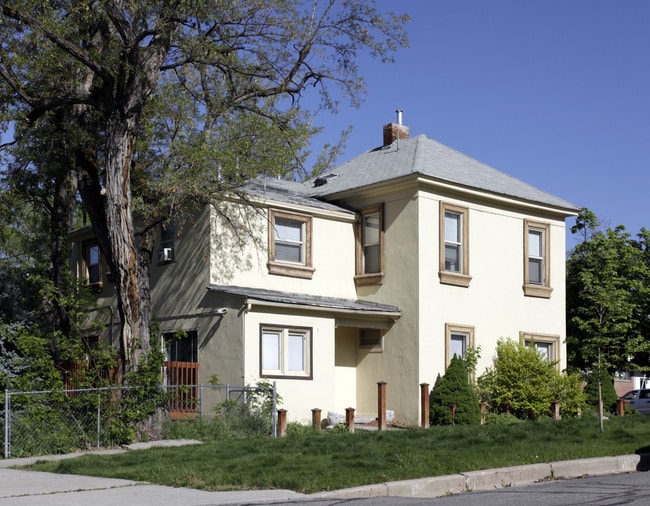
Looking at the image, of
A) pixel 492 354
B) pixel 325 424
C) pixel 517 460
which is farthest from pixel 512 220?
pixel 517 460

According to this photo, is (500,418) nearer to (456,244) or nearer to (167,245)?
(456,244)

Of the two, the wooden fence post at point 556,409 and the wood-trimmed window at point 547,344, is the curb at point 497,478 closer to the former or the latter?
the wooden fence post at point 556,409

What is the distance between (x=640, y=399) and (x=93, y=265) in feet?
81.7

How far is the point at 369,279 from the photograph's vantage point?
25.6m

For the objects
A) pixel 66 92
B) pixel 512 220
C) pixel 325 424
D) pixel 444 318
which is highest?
pixel 66 92

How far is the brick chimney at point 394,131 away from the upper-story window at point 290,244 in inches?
227

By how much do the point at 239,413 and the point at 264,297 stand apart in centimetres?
309

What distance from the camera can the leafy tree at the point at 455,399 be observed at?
2295 centimetres

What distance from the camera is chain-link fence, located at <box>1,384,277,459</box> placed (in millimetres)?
17516

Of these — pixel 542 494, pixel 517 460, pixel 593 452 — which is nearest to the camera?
pixel 542 494

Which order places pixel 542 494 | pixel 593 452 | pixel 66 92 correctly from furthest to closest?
1. pixel 66 92
2. pixel 593 452
3. pixel 542 494

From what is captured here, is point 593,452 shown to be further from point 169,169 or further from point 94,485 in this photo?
point 169,169

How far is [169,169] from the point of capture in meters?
22.5

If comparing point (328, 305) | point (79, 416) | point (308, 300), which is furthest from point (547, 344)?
point (79, 416)
